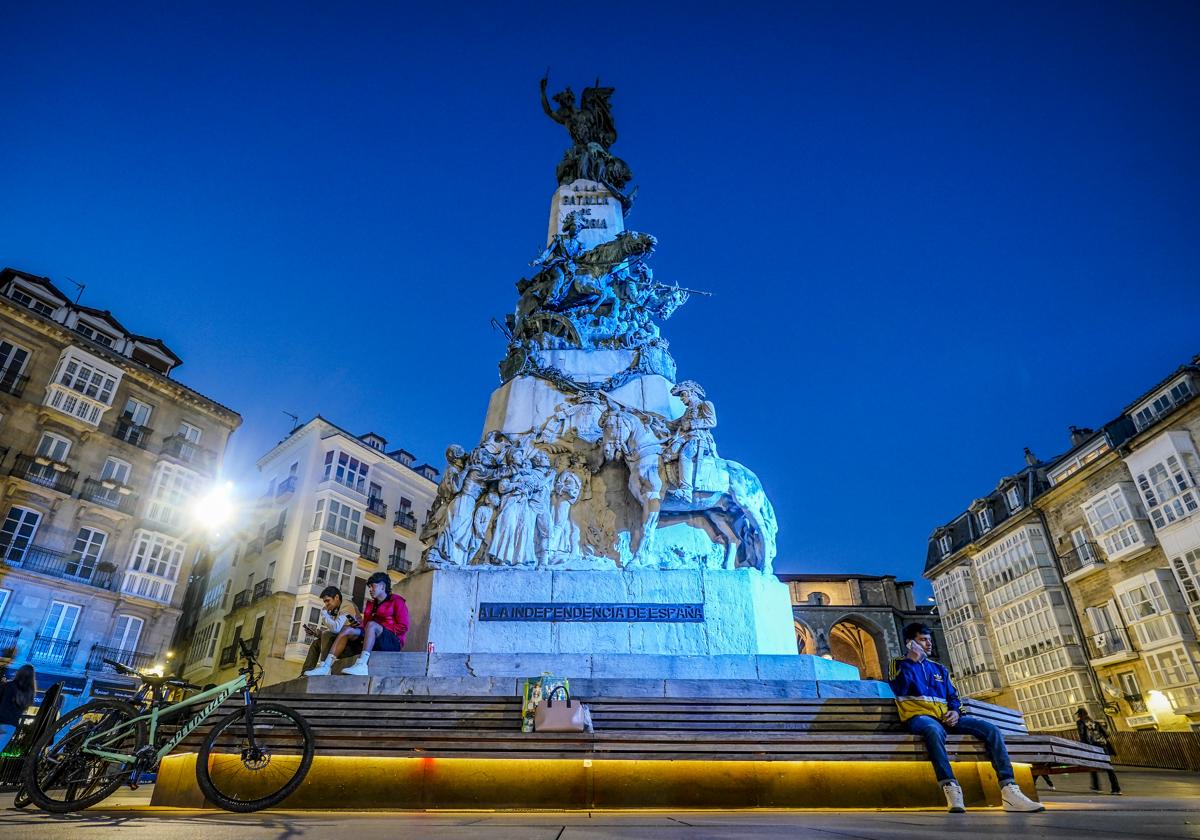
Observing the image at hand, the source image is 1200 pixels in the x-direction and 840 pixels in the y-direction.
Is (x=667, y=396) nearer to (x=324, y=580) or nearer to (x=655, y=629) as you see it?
(x=655, y=629)

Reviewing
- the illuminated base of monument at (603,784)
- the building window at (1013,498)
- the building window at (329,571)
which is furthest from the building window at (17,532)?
the building window at (1013,498)

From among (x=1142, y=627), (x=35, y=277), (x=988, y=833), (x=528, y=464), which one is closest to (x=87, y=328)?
(x=35, y=277)

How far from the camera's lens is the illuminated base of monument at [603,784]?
229 inches

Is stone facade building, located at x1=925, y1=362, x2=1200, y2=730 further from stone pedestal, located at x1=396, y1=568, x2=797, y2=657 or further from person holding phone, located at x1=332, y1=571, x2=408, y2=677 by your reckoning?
person holding phone, located at x1=332, y1=571, x2=408, y2=677

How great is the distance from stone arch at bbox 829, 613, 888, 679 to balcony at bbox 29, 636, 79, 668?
43326 millimetres

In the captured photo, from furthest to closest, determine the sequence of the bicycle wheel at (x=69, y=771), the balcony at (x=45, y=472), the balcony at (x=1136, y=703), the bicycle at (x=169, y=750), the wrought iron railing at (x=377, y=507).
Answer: the wrought iron railing at (x=377, y=507)
the balcony at (x=1136, y=703)
the balcony at (x=45, y=472)
the bicycle at (x=169, y=750)
the bicycle wheel at (x=69, y=771)

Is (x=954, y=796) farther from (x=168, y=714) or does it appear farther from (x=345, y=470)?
(x=345, y=470)

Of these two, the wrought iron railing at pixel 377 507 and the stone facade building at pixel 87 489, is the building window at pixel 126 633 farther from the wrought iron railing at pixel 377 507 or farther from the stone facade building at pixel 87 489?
the wrought iron railing at pixel 377 507

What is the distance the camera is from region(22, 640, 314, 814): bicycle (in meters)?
4.95

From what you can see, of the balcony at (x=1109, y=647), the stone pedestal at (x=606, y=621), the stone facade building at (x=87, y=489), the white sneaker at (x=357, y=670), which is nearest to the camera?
the white sneaker at (x=357, y=670)

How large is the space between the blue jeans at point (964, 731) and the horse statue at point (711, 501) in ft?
13.1

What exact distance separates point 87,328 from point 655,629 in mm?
34239

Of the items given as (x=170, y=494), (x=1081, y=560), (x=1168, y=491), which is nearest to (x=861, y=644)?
(x=1081, y=560)

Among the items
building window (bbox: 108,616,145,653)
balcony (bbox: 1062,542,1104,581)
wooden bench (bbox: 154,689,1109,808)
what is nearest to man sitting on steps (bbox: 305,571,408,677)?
wooden bench (bbox: 154,689,1109,808)
